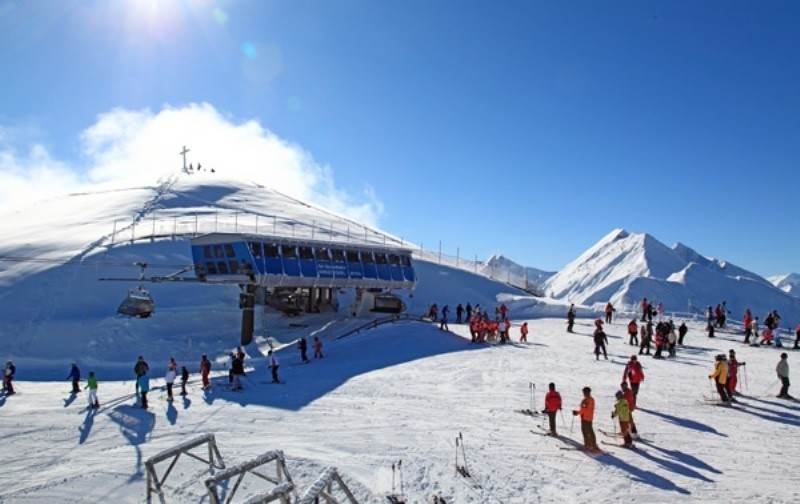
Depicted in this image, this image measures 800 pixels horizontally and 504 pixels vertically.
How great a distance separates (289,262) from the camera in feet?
129

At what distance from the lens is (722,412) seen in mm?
17172

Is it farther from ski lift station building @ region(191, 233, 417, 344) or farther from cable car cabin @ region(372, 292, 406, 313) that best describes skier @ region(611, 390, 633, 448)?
cable car cabin @ region(372, 292, 406, 313)

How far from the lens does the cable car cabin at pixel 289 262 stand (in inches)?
1468

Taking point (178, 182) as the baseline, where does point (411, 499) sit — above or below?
below

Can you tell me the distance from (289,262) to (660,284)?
422 feet

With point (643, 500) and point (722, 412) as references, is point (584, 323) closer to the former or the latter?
point (722, 412)

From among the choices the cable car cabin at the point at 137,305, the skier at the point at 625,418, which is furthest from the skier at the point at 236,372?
the cable car cabin at the point at 137,305

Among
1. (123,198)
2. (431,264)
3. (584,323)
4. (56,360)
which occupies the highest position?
(123,198)

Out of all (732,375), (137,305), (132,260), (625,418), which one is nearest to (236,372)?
(625,418)

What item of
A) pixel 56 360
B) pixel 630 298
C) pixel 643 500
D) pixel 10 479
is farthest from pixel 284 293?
pixel 630 298

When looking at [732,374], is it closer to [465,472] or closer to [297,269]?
[465,472]

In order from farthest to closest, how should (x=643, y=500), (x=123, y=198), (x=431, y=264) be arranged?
1. (x=123, y=198)
2. (x=431, y=264)
3. (x=643, y=500)

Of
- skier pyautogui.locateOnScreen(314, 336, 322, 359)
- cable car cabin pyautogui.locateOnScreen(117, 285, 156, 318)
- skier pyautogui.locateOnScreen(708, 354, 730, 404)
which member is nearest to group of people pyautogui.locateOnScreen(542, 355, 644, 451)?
skier pyautogui.locateOnScreen(708, 354, 730, 404)

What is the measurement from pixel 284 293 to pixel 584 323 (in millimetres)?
21386
